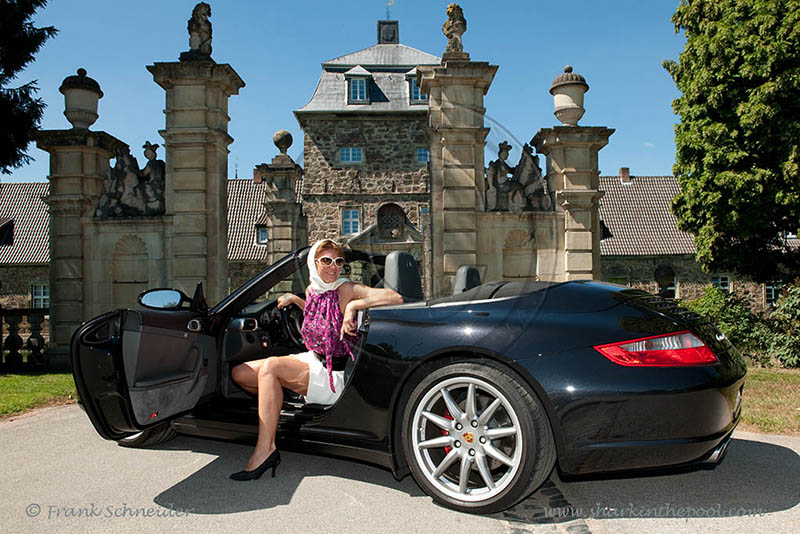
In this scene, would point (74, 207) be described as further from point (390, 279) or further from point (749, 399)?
point (749, 399)

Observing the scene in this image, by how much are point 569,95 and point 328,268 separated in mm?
6189

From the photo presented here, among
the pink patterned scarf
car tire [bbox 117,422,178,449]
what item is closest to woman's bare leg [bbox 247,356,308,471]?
the pink patterned scarf

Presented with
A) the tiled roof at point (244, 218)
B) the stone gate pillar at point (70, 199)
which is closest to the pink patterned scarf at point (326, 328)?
the stone gate pillar at point (70, 199)

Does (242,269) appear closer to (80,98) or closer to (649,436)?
(80,98)

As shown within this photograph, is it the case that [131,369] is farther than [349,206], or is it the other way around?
[349,206]

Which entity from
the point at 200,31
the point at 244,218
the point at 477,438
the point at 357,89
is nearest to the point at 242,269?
the point at 244,218

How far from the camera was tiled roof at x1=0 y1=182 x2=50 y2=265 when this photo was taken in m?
30.5

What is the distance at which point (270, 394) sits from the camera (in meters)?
3.27

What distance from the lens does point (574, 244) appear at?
8.32m

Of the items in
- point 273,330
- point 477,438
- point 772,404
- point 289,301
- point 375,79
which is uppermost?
point 375,79

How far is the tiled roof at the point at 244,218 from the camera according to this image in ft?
93.0

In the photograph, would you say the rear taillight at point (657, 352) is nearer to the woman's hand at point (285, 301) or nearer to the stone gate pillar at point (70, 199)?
the woman's hand at point (285, 301)

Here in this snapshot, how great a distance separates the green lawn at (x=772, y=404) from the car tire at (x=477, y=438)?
9.27ft

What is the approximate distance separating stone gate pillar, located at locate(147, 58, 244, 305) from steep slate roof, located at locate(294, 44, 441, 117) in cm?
2171
